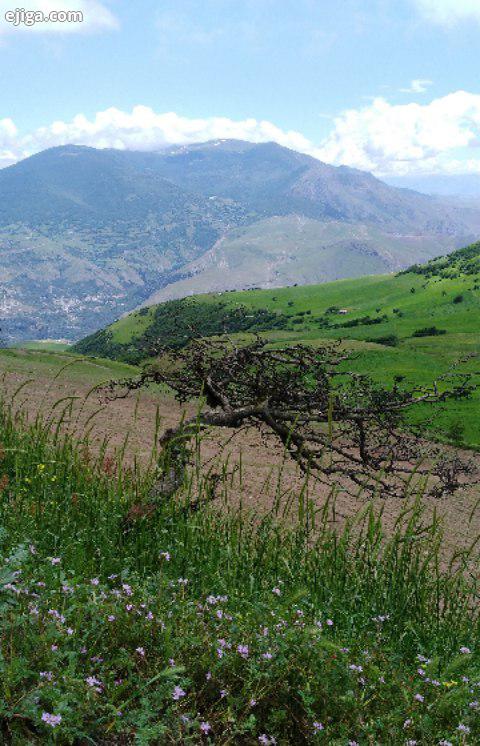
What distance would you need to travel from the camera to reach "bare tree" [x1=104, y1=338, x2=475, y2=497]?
6.13m

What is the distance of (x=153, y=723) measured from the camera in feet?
9.21

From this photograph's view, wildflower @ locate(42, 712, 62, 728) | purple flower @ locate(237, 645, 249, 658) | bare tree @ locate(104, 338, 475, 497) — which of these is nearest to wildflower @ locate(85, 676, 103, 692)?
wildflower @ locate(42, 712, 62, 728)

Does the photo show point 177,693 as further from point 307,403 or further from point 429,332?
point 429,332

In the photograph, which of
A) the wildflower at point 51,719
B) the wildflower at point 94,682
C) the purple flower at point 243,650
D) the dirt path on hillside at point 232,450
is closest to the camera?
the wildflower at point 51,719

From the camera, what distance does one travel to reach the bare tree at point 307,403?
6.13 meters

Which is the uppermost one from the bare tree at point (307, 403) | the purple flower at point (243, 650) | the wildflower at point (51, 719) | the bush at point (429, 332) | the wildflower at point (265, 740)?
the bush at point (429, 332)

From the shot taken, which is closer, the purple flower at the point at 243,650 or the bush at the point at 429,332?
the purple flower at the point at 243,650

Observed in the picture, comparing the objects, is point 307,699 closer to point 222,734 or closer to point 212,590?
point 222,734

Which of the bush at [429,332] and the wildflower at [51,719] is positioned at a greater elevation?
the bush at [429,332]

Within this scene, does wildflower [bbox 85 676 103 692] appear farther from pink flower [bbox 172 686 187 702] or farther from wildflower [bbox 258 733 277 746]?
wildflower [bbox 258 733 277 746]

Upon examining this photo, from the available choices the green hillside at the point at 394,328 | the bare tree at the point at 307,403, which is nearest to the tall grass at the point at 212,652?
the bare tree at the point at 307,403

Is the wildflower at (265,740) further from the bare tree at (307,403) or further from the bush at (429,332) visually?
the bush at (429,332)

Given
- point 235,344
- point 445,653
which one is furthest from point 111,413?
point 445,653

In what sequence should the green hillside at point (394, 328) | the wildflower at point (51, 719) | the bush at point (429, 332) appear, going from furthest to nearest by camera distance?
the bush at point (429, 332) → the green hillside at point (394, 328) → the wildflower at point (51, 719)
